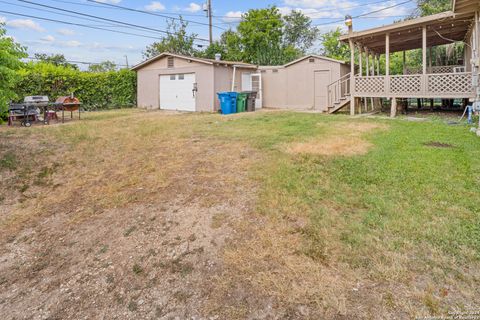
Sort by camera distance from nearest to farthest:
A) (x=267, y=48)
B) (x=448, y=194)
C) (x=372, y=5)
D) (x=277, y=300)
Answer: (x=277, y=300) < (x=448, y=194) < (x=372, y=5) < (x=267, y=48)

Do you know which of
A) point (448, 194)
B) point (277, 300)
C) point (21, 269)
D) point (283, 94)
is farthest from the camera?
point (283, 94)

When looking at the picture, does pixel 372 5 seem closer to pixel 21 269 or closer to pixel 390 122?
pixel 390 122

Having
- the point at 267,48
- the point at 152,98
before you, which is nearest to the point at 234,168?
the point at 152,98

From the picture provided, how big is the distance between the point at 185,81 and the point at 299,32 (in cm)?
2209

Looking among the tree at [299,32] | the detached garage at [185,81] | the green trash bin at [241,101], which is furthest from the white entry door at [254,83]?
the tree at [299,32]

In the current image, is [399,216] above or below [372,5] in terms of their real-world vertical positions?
below

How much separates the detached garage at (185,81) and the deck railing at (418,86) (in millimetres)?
6163

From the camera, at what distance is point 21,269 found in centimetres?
311

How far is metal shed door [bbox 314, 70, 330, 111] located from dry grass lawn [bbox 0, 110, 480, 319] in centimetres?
907

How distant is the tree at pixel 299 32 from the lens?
111 feet

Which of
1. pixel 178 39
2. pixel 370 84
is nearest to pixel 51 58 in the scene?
pixel 178 39

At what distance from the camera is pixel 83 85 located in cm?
1648

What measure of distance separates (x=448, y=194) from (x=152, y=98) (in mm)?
15880

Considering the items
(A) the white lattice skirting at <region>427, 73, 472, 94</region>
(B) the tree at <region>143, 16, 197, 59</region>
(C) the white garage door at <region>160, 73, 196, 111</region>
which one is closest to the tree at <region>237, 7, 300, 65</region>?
(B) the tree at <region>143, 16, 197, 59</region>
